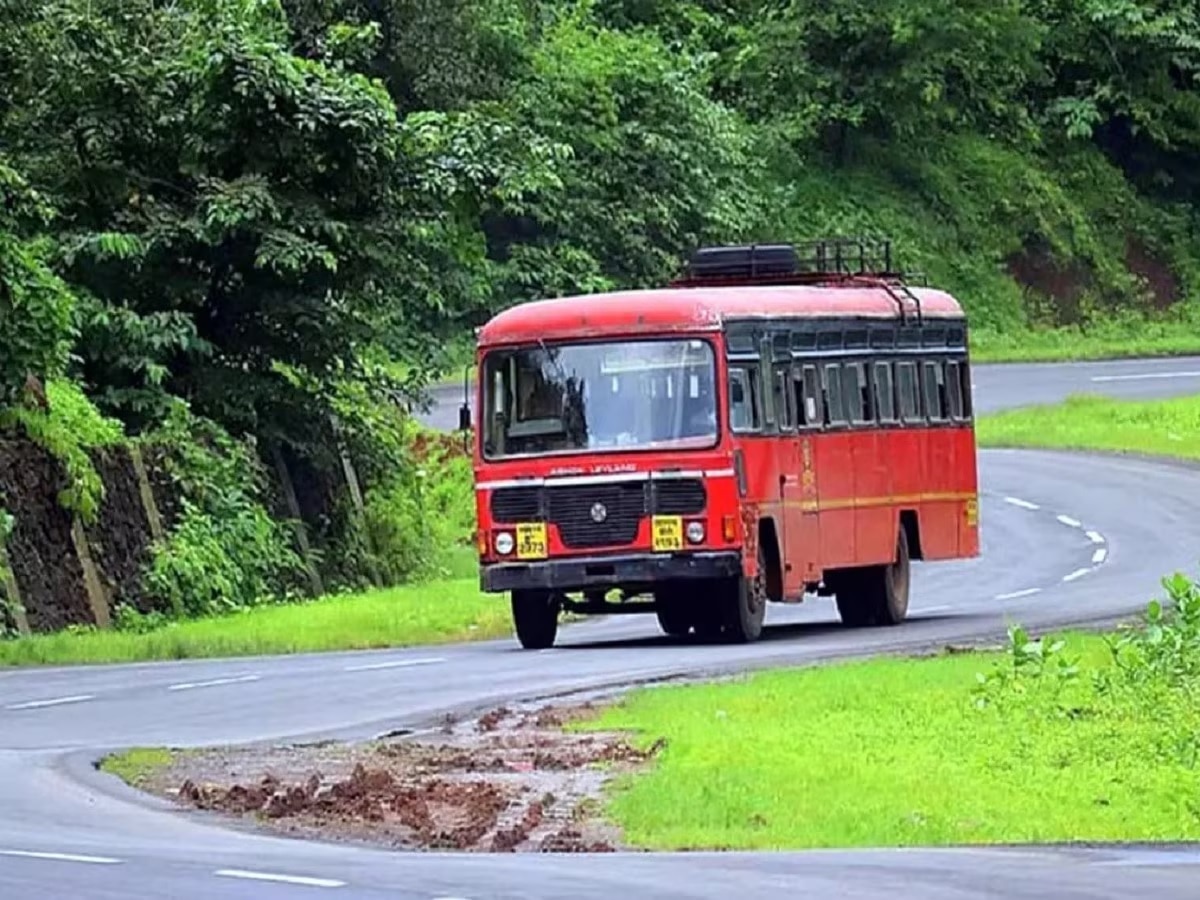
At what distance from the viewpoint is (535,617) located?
27719 mm

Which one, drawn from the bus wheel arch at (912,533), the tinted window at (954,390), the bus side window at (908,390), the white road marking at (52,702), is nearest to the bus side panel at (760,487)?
the bus side window at (908,390)

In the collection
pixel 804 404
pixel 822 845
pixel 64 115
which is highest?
pixel 64 115

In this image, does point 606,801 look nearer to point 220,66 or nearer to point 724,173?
point 220,66

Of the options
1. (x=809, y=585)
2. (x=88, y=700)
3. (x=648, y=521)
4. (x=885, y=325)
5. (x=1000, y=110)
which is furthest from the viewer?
(x=1000, y=110)

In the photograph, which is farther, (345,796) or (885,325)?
(885,325)

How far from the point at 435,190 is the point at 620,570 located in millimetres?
9050

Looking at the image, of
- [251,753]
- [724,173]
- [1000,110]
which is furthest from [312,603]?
[1000,110]

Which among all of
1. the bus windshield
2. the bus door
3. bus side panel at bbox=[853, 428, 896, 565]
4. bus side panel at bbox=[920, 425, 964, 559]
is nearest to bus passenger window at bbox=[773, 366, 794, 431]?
the bus door

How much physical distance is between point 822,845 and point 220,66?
67.2 feet

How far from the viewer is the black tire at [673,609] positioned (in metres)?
27.7

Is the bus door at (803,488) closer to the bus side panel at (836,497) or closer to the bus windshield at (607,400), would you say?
the bus side panel at (836,497)

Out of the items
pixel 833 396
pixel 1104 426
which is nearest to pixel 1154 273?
pixel 1104 426

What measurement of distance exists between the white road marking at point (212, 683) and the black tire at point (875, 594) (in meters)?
7.62

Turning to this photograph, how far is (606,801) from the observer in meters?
15.9
